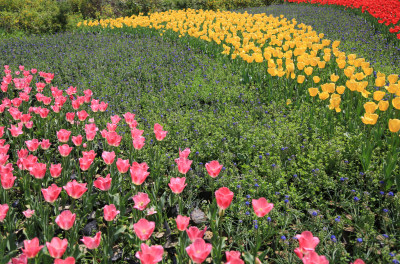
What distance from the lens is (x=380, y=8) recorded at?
10.7m

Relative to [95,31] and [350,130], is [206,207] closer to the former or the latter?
[350,130]

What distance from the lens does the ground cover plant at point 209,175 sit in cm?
229

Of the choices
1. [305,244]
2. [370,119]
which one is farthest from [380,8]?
[305,244]

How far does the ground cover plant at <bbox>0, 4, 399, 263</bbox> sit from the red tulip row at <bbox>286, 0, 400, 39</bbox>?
5.16 meters

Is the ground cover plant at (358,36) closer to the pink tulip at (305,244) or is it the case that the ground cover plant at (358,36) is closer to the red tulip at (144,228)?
the pink tulip at (305,244)

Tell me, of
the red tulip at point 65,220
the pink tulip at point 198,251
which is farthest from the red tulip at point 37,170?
the pink tulip at point 198,251

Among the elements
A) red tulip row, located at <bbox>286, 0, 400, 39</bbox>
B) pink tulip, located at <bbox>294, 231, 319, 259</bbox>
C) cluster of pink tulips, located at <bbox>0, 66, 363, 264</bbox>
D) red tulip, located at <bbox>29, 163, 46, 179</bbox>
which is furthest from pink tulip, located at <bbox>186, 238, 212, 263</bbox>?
red tulip row, located at <bbox>286, 0, 400, 39</bbox>

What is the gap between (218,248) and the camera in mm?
2119

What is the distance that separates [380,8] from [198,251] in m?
12.1

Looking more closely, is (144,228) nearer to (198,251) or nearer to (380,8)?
(198,251)

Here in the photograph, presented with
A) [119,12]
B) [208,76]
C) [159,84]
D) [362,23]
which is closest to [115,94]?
[159,84]

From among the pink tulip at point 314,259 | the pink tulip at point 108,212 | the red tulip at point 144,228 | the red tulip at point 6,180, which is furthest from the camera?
the red tulip at point 6,180

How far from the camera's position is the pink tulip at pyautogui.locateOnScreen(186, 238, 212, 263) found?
1.60 meters

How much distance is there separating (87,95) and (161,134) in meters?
1.61
